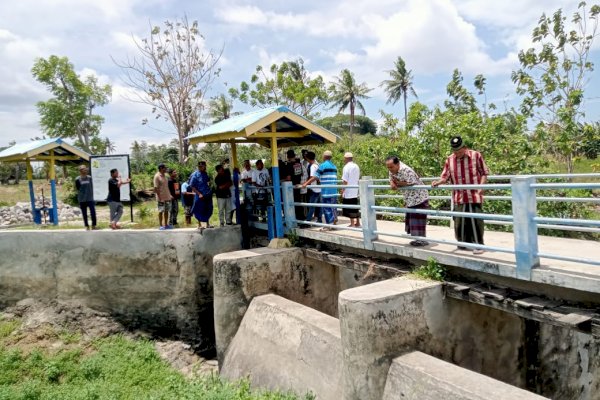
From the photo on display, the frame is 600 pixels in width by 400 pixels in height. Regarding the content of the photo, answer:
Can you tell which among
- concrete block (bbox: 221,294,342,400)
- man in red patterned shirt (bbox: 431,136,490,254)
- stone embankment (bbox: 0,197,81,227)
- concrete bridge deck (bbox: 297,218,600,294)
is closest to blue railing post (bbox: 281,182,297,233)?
concrete bridge deck (bbox: 297,218,600,294)

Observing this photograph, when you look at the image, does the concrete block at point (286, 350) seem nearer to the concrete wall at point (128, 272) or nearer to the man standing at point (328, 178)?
the man standing at point (328, 178)

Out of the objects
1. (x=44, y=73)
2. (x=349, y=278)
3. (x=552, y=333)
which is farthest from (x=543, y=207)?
(x=44, y=73)

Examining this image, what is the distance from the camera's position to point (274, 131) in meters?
9.02

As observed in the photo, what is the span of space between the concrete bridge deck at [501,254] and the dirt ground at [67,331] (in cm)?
423

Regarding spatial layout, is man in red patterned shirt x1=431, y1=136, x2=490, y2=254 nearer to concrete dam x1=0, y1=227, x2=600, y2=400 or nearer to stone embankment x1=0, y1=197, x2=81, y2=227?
concrete dam x1=0, y1=227, x2=600, y2=400

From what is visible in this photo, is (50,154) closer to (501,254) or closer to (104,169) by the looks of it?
(104,169)

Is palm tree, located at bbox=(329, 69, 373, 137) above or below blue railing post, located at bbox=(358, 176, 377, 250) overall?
above

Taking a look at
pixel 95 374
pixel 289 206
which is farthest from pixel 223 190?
pixel 95 374

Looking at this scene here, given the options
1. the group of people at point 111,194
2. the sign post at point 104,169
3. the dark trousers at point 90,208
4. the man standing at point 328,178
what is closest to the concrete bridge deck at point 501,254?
the man standing at point 328,178

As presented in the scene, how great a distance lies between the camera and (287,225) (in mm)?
9281

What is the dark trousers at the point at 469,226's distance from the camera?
594cm

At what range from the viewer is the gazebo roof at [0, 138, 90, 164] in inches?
504

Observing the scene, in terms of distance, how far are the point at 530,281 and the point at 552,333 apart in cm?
261

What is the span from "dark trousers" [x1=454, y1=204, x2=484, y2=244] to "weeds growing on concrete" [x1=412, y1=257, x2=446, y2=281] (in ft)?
1.56
